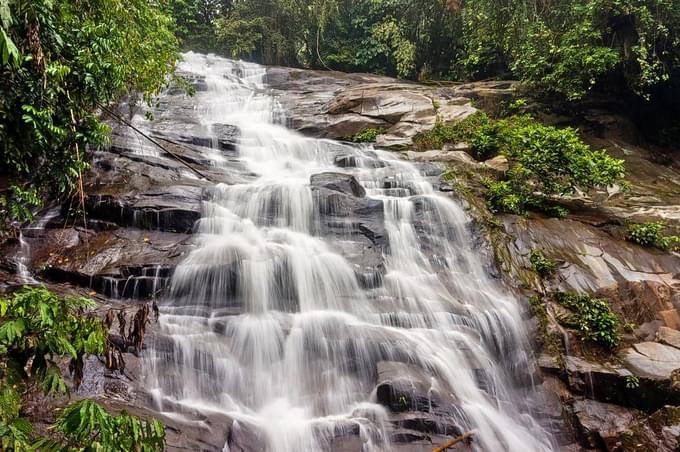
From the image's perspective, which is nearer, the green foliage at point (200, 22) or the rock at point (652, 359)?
the rock at point (652, 359)

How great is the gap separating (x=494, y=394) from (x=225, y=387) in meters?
3.32

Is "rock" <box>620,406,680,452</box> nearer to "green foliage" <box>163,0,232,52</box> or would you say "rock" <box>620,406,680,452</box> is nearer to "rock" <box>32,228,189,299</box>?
"rock" <box>32,228,189,299</box>

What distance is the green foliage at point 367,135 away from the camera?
38.5ft

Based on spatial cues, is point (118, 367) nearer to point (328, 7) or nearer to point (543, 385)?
point (543, 385)

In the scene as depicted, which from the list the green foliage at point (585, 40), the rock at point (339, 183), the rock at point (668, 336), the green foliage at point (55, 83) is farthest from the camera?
the green foliage at point (585, 40)

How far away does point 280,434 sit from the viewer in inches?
150

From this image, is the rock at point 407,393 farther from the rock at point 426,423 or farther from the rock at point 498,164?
the rock at point 498,164

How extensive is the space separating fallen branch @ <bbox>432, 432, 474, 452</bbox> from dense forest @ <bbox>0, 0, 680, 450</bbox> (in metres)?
2.83

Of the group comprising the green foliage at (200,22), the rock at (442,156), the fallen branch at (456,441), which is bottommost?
the fallen branch at (456,441)

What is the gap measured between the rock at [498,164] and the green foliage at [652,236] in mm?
2913

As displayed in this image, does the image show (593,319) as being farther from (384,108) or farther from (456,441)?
(384,108)

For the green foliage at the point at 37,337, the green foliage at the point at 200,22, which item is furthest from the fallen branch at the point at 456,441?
the green foliage at the point at 200,22

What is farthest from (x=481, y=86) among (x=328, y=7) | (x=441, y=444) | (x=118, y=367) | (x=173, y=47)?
(x=118, y=367)

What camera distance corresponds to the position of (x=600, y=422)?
4.67 metres
